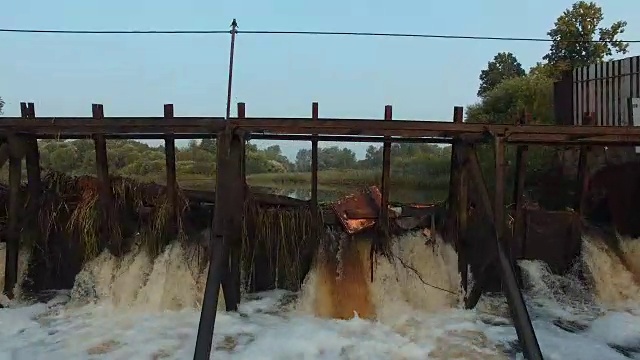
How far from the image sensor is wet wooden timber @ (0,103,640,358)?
6.09m

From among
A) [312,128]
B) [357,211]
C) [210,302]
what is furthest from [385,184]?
[210,302]

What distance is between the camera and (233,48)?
657 cm

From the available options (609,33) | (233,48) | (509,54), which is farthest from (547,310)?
(509,54)

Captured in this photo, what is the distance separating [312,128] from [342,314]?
2.38 m

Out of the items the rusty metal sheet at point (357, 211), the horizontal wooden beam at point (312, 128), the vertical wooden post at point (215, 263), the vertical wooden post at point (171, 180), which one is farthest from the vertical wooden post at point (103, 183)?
the rusty metal sheet at point (357, 211)

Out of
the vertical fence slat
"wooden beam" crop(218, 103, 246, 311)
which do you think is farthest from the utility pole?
the vertical fence slat

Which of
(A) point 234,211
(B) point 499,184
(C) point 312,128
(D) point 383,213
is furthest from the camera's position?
(D) point 383,213

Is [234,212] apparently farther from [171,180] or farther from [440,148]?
[440,148]

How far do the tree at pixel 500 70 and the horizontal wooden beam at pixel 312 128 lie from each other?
3109cm

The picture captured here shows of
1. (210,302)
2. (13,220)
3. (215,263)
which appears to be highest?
(13,220)

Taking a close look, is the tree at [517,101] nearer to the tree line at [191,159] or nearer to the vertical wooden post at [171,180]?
the tree line at [191,159]

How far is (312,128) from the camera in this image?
20.7 ft

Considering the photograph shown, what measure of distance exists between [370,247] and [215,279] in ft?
9.30

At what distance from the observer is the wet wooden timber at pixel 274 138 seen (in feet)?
20.0
